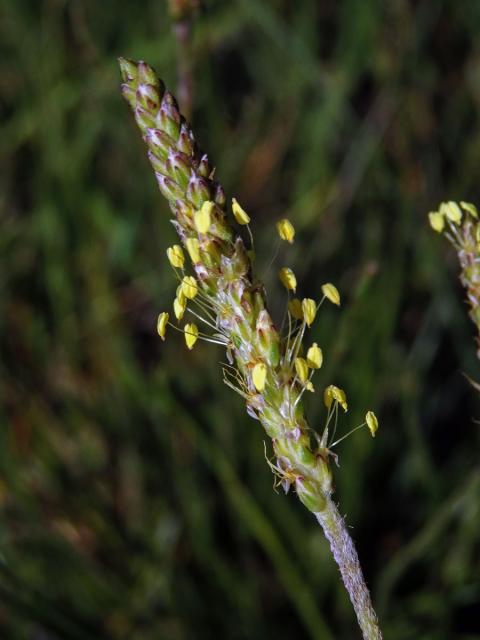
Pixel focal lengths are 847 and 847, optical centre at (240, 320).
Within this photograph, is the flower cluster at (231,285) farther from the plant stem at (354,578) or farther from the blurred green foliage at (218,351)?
the blurred green foliage at (218,351)

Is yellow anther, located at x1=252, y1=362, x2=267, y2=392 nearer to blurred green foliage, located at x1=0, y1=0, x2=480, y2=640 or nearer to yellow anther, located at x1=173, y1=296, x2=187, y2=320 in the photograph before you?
yellow anther, located at x1=173, y1=296, x2=187, y2=320

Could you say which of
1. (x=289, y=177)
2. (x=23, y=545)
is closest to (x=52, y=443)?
(x=23, y=545)

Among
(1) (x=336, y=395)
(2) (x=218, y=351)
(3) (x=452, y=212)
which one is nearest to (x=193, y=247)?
(1) (x=336, y=395)

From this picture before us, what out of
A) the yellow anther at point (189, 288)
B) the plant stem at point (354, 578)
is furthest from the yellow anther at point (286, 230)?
the plant stem at point (354, 578)

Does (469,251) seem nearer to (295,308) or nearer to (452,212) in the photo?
(452,212)

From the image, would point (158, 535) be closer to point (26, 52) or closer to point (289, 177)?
point (289, 177)
